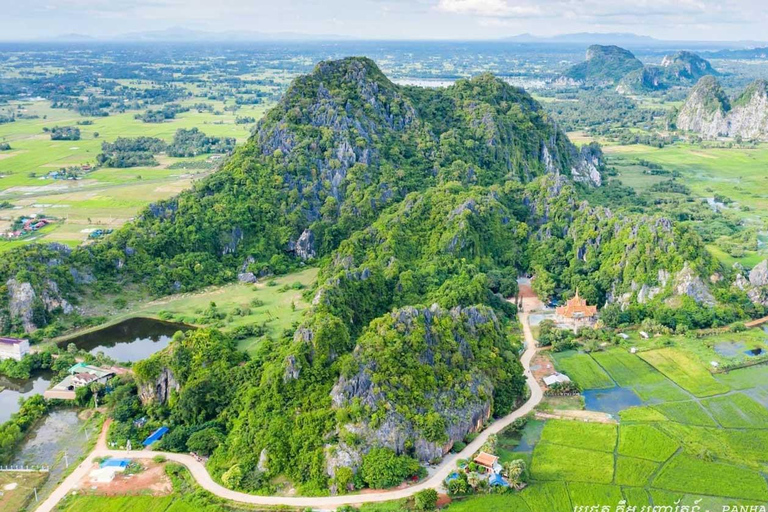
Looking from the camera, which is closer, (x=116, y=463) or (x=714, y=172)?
(x=116, y=463)

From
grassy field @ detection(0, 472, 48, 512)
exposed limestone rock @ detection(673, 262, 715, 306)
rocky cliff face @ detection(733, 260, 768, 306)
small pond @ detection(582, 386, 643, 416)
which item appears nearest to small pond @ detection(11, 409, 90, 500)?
grassy field @ detection(0, 472, 48, 512)

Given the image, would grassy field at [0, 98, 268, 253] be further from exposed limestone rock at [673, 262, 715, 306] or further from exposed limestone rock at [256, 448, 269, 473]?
exposed limestone rock at [673, 262, 715, 306]

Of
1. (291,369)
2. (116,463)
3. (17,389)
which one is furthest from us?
(17,389)

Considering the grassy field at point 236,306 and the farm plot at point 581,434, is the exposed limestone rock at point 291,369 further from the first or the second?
the farm plot at point 581,434

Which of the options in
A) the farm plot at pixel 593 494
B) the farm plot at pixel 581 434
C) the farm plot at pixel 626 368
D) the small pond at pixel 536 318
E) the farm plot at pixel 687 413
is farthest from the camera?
the small pond at pixel 536 318

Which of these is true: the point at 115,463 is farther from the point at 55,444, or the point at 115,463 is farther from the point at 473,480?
the point at 473,480

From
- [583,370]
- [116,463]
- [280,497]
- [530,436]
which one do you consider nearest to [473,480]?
[530,436]

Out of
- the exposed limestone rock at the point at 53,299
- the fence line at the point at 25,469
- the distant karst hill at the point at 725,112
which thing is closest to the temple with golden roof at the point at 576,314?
the fence line at the point at 25,469
